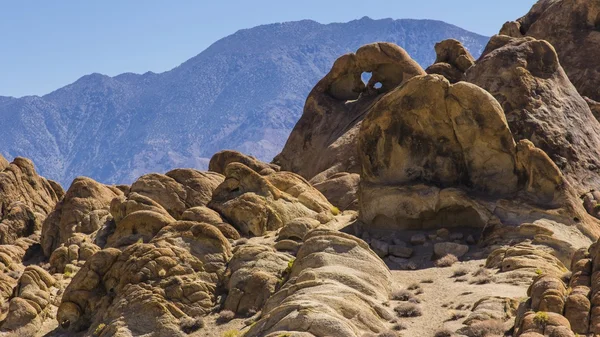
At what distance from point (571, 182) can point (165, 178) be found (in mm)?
21289

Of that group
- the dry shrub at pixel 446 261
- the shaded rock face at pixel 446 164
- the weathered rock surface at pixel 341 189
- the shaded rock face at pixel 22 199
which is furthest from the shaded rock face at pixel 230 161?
the dry shrub at pixel 446 261

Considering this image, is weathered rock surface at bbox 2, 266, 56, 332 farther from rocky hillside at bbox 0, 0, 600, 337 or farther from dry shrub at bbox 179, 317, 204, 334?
dry shrub at bbox 179, 317, 204, 334

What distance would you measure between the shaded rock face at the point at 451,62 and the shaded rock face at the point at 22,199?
2807 centimetres

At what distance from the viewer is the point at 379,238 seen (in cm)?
4847

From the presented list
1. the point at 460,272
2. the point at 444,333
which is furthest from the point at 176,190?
the point at 444,333

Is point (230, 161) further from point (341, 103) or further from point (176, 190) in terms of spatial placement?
point (341, 103)

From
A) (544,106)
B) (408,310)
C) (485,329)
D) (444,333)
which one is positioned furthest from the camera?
(544,106)

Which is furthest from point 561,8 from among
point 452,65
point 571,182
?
point 571,182

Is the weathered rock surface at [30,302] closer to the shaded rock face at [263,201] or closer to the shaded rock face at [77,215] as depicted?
the shaded rock face at [263,201]

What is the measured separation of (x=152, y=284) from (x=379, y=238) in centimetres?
1142

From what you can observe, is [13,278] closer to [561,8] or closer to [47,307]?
[47,307]

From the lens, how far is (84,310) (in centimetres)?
4331

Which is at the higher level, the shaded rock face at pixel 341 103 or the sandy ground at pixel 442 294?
the shaded rock face at pixel 341 103

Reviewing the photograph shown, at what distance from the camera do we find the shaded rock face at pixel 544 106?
54.2m
